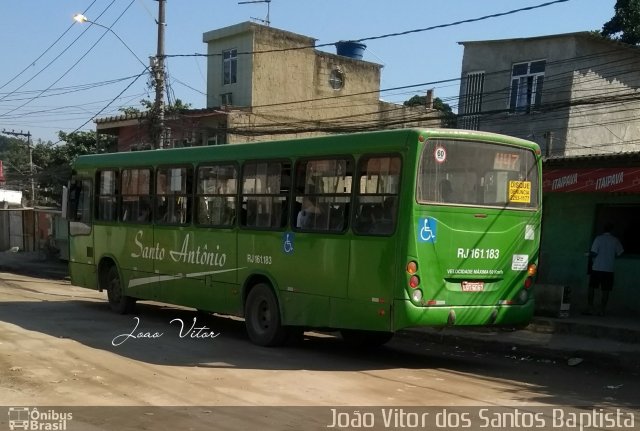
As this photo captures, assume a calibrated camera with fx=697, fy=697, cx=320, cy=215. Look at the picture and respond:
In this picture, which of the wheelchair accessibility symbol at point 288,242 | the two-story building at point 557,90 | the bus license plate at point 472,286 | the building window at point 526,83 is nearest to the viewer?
the bus license plate at point 472,286

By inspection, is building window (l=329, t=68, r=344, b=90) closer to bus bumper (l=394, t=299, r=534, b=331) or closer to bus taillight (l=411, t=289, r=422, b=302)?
bus bumper (l=394, t=299, r=534, b=331)

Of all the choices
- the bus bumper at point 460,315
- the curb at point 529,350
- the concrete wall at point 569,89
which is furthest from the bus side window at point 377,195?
Answer: the concrete wall at point 569,89

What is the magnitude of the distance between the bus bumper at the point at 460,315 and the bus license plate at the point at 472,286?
0.22 meters

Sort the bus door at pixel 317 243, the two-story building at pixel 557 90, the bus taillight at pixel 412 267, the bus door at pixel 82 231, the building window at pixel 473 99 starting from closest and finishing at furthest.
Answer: the bus taillight at pixel 412 267 < the bus door at pixel 317 243 < the bus door at pixel 82 231 < the two-story building at pixel 557 90 < the building window at pixel 473 99

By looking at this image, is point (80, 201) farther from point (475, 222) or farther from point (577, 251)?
point (577, 251)

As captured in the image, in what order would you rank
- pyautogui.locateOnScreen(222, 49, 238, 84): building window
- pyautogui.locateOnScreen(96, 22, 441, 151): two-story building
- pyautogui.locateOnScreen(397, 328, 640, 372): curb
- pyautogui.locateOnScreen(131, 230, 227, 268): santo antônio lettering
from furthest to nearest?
pyautogui.locateOnScreen(222, 49, 238, 84): building window → pyautogui.locateOnScreen(96, 22, 441, 151): two-story building → pyautogui.locateOnScreen(131, 230, 227, 268): santo antônio lettering → pyautogui.locateOnScreen(397, 328, 640, 372): curb

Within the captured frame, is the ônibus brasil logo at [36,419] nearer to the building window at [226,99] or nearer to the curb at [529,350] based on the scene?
the curb at [529,350]

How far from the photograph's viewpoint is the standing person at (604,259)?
13211 mm

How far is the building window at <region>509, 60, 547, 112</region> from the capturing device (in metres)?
25.0

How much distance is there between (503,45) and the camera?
26.0 m

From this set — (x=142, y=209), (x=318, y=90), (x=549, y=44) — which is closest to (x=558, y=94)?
(x=549, y=44)

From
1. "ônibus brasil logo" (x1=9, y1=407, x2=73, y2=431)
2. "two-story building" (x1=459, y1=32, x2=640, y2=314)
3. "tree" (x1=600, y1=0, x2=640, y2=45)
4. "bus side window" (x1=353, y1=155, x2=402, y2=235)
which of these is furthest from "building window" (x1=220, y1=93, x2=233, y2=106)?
"ônibus brasil logo" (x1=9, y1=407, x2=73, y2=431)

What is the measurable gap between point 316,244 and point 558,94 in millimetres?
17388

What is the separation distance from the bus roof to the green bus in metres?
0.02
